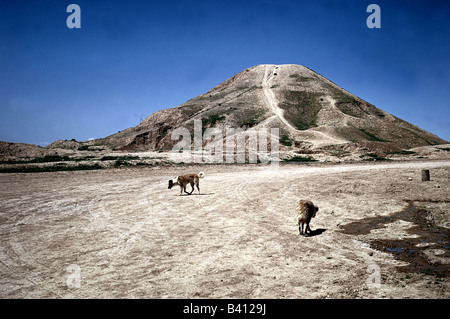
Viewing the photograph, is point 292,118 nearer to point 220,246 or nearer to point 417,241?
point 417,241

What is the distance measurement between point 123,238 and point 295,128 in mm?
71584

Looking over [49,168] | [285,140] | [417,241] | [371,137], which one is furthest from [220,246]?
[371,137]

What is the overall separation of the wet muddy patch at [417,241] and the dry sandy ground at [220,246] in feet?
0.16

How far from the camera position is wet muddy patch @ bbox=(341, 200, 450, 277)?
7141mm

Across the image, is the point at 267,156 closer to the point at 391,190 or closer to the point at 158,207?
the point at 391,190

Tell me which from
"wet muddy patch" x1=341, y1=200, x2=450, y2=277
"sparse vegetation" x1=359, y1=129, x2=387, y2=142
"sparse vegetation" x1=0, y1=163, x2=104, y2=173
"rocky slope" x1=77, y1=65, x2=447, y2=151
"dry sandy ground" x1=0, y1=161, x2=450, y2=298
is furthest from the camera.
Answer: "sparse vegetation" x1=359, y1=129, x2=387, y2=142

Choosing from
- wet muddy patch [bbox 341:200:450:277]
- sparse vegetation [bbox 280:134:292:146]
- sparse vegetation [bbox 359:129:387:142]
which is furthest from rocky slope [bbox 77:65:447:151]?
wet muddy patch [bbox 341:200:450:277]

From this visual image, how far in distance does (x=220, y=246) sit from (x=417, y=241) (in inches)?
253

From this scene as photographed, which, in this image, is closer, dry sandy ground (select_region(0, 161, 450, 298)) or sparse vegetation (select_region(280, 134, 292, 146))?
Answer: dry sandy ground (select_region(0, 161, 450, 298))

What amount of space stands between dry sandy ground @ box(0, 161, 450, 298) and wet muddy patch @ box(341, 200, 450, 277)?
5 cm

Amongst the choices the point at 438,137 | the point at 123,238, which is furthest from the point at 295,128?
the point at 123,238

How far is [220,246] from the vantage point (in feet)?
29.1

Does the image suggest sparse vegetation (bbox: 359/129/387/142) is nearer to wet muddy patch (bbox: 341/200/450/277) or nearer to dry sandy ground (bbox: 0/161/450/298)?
dry sandy ground (bbox: 0/161/450/298)

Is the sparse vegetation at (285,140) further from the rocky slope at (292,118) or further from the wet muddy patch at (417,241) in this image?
the wet muddy patch at (417,241)
